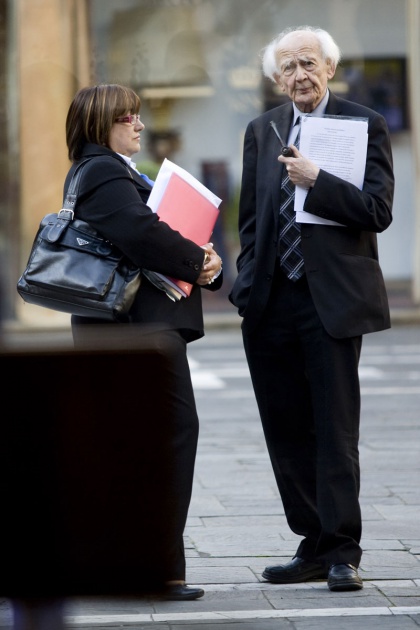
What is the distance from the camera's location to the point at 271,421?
4.87 meters

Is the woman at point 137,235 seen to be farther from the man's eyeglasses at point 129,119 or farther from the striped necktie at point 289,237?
the striped necktie at point 289,237

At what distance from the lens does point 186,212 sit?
4.51m

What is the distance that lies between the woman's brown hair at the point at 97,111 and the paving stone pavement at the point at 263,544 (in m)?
1.56

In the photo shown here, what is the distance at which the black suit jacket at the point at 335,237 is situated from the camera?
15.0 ft

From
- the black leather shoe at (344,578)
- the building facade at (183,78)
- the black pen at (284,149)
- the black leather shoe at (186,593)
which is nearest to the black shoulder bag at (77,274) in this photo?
the black pen at (284,149)

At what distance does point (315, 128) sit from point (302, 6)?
13.0 metres

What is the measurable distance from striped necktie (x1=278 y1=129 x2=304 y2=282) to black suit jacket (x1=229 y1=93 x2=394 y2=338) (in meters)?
0.03

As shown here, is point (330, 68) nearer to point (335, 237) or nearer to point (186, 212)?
point (335, 237)

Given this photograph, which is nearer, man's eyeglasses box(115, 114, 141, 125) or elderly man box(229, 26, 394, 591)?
man's eyeglasses box(115, 114, 141, 125)

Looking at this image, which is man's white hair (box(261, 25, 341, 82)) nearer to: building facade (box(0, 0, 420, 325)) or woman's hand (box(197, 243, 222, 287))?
woman's hand (box(197, 243, 222, 287))

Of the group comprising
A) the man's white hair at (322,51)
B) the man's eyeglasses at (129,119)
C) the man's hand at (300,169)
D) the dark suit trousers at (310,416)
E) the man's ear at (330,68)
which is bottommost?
the dark suit trousers at (310,416)

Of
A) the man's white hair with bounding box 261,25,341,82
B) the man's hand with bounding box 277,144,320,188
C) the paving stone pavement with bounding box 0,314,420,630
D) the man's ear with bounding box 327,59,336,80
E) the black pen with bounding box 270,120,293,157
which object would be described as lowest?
the paving stone pavement with bounding box 0,314,420,630

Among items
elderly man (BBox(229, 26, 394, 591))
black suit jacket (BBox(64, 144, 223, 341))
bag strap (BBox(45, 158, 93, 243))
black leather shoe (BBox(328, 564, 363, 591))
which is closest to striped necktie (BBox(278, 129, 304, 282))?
elderly man (BBox(229, 26, 394, 591))

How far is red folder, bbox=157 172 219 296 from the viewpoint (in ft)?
14.6
